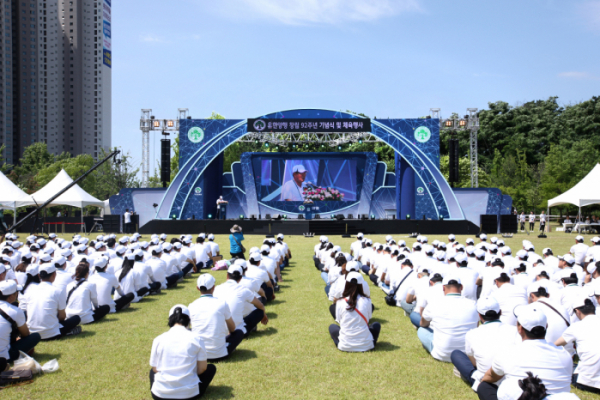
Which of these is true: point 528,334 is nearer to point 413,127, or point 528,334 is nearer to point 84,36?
point 413,127

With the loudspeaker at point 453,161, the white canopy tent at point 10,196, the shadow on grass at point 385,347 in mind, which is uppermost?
the loudspeaker at point 453,161

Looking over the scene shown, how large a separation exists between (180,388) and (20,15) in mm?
106144

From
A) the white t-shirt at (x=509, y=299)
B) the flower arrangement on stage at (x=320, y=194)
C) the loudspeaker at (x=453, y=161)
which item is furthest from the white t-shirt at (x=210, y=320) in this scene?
the flower arrangement on stage at (x=320, y=194)

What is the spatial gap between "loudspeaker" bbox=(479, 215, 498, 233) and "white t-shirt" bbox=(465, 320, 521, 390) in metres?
25.5

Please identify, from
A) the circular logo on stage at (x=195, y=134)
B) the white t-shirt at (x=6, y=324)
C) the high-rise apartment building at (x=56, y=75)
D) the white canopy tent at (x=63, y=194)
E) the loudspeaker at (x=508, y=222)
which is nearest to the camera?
the white t-shirt at (x=6, y=324)

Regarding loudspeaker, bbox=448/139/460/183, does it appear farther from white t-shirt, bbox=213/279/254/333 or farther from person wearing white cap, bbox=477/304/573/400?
person wearing white cap, bbox=477/304/573/400

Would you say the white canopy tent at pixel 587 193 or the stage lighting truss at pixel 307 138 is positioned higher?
the stage lighting truss at pixel 307 138

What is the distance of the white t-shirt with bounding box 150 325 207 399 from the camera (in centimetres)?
444

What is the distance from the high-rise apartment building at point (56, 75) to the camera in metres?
86.2

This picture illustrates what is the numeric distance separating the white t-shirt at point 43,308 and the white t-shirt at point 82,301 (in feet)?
2.62

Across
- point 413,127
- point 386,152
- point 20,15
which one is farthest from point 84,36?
point 413,127

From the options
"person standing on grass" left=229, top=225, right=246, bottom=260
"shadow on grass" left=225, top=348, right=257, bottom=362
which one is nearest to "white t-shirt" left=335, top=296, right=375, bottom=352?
"shadow on grass" left=225, top=348, right=257, bottom=362

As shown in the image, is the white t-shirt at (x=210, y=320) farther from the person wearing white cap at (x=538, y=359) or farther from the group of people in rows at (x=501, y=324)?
the person wearing white cap at (x=538, y=359)

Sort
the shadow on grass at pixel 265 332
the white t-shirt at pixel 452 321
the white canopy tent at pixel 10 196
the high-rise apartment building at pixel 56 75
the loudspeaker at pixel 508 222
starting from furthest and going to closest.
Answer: the high-rise apartment building at pixel 56 75 < the loudspeaker at pixel 508 222 < the white canopy tent at pixel 10 196 < the shadow on grass at pixel 265 332 < the white t-shirt at pixel 452 321
